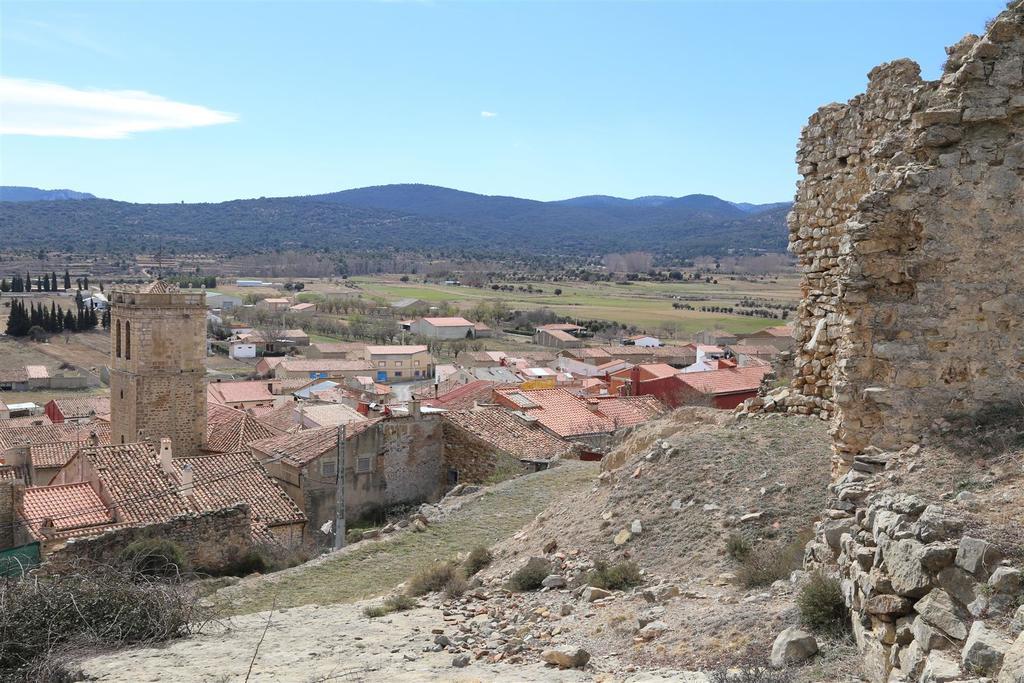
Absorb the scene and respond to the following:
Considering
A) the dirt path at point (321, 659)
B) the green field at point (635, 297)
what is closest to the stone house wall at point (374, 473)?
the dirt path at point (321, 659)

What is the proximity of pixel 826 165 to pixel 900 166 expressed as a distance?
314 cm

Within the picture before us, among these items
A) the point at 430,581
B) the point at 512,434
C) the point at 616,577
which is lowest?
the point at 512,434

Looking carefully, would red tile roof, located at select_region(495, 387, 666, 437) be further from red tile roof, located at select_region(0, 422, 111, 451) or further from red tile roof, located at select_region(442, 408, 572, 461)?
red tile roof, located at select_region(0, 422, 111, 451)

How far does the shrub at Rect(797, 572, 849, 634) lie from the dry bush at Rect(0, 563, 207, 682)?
5.07 metres

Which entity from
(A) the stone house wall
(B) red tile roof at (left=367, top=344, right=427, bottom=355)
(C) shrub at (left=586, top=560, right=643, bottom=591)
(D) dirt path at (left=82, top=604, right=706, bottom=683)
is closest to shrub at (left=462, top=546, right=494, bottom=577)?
(D) dirt path at (left=82, top=604, right=706, bottom=683)

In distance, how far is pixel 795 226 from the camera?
11.0 m

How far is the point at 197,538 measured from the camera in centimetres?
1485

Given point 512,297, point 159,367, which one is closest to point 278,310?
point 512,297

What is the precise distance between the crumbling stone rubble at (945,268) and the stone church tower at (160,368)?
2790 cm

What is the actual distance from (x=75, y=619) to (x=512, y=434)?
13736 mm

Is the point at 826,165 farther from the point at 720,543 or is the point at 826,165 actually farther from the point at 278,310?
the point at 278,310

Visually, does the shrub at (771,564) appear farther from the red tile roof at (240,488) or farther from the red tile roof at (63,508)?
the red tile roof at (63,508)

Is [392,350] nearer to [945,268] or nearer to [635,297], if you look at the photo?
[945,268]

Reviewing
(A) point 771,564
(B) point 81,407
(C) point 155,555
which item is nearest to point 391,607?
(A) point 771,564
